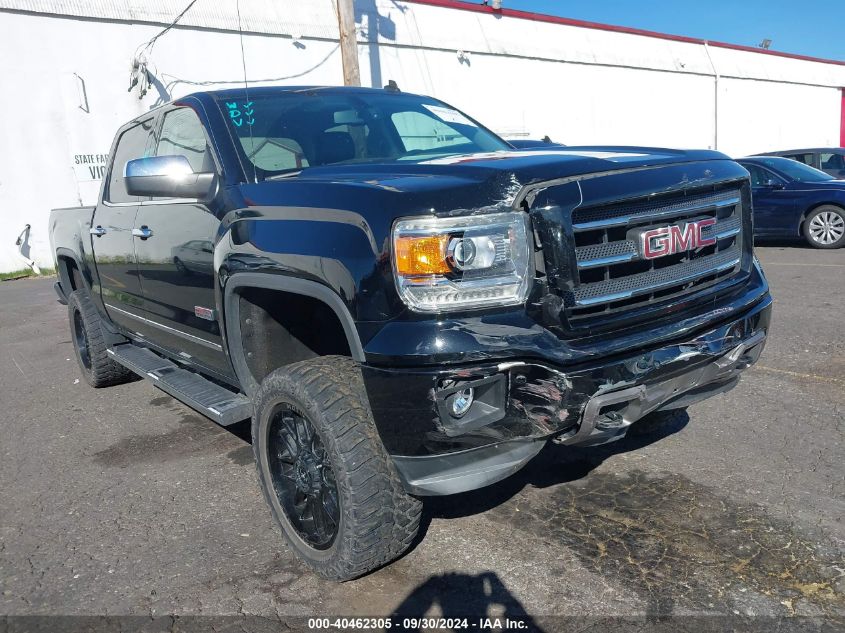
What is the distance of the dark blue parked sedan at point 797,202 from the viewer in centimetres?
1120

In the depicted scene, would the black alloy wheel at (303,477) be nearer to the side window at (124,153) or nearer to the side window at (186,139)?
the side window at (186,139)

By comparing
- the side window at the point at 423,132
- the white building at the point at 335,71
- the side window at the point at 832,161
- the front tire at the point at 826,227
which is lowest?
the front tire at the point at 826,227

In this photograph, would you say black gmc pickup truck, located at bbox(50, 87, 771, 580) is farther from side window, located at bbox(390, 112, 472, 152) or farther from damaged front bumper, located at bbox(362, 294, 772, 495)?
side window, located at bbox(390, 112, 472, 152)

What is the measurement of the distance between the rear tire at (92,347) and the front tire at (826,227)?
32.4 ft

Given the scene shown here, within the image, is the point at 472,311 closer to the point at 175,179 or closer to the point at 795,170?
the point at 175,179

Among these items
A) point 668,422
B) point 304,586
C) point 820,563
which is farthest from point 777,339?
point 304,586

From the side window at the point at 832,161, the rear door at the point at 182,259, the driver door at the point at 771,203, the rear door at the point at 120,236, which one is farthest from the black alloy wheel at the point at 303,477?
the side window at the point at 832,161

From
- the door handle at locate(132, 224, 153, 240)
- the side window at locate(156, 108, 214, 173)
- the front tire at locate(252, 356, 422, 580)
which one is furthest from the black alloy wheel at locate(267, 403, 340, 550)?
the door handle at locate(132, 224, 153, 240)

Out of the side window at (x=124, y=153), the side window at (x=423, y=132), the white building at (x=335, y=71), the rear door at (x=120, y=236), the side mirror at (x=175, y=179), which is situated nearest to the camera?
the side mirror at (x=175, y=179)

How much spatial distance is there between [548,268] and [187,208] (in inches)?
78.0

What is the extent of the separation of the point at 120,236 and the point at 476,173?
9.38 ft

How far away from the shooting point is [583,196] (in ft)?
8.59

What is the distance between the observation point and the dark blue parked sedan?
11.2 meters

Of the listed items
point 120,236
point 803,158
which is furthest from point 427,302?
point 803,158
